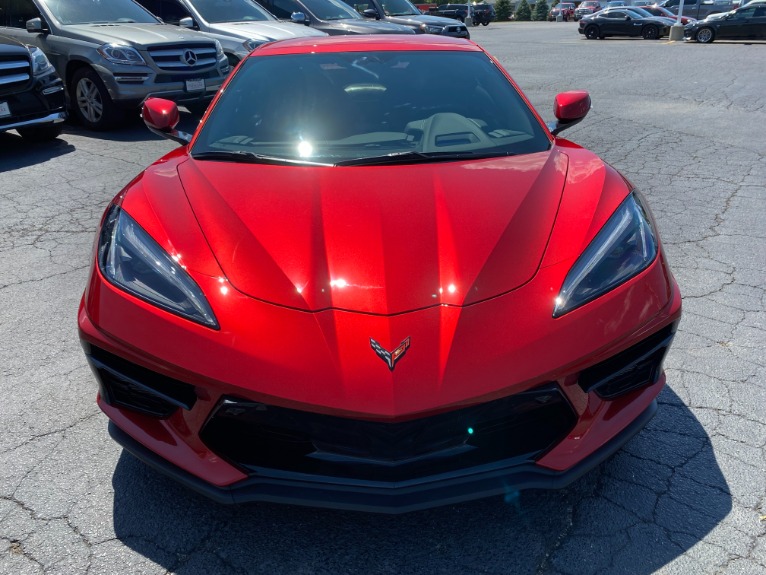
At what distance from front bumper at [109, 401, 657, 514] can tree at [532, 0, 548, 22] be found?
5678 centimetres

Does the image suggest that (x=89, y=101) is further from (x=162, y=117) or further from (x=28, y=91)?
(x=162, y=117)

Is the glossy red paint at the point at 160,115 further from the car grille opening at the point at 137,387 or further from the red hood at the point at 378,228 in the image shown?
the car grille opening at the point at 137,387

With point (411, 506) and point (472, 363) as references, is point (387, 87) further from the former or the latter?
point (411, 506)

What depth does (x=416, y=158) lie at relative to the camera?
2824 mm

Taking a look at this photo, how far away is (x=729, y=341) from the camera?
10.7ft

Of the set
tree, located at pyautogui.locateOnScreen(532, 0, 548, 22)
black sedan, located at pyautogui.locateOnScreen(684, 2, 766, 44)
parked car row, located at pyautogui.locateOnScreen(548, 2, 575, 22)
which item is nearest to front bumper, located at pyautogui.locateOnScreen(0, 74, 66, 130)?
black sedan, located at pyautogui.locateOnScreen(684, 2, 766, 44)

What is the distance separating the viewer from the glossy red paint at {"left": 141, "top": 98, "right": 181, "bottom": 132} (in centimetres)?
349

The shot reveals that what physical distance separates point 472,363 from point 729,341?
6.60ft

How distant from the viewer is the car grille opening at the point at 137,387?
76.7 inches

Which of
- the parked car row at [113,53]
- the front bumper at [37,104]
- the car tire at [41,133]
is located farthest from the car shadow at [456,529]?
the car tire at [41,133]

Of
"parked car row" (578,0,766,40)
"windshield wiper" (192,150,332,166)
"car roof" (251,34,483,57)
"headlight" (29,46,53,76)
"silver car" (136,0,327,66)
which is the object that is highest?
"car roof" (251,34,483,57)

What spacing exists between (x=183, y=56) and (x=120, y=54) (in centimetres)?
74

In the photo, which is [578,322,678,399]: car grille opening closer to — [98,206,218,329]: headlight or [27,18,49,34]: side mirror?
[98,206,218,329]: headlight

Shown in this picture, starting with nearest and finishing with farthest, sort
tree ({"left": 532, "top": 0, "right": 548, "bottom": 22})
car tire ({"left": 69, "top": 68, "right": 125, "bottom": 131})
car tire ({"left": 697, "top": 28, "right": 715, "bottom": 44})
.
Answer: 1. car tire ({"left": 69, "top": 68, "right": 125, "bottom": 131})
2. car tire ({"left": 697, "top": 28, "right": 715, "bottom": 44})
3. tree ({"left": 532, "top": 0, "right": 548, "bottom": 22})
